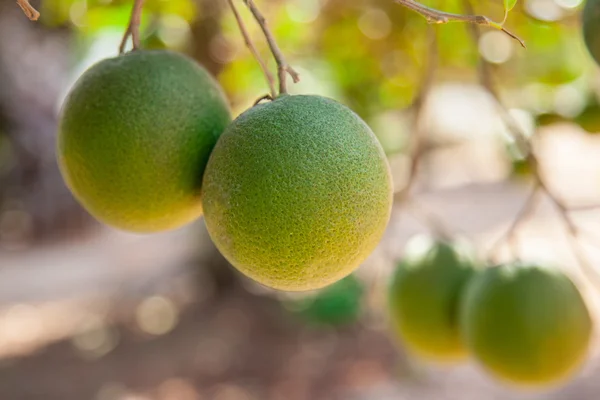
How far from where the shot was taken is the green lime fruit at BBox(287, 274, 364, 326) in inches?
219

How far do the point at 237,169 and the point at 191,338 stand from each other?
15.9 feet

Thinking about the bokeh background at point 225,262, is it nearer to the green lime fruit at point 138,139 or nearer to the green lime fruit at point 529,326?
the green lime fruit at point 529,326

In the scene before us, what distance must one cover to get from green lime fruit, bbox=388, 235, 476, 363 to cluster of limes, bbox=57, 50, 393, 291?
3.32ft

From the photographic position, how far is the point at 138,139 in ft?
3.98

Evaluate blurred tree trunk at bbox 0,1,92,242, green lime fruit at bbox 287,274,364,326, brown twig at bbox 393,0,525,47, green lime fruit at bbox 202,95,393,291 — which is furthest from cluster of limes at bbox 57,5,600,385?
blurred tree trunk at bbox 0,1,92,242

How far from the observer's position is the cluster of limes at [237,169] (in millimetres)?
1021

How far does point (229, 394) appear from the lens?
4.77 metres

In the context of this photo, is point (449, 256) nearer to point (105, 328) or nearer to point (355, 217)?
point (355, 217)

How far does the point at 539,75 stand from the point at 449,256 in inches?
51.6

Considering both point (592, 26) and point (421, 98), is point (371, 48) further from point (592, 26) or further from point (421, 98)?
point (592, 26)

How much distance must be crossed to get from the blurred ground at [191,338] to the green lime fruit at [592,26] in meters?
2.10

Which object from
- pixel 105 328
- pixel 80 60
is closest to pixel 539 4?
pixel 80 60

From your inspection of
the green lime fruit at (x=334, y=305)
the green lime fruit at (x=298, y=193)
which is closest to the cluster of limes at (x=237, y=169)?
the green lime fruit at (x=298, y=193)

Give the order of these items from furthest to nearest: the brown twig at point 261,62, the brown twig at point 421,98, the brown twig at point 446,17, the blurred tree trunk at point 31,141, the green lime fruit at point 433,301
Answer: the blurred tree trunk at point 31,141, the green lime fruit at point 433,301, the brown twig at point 421,98, the brown twig at point 261,62, the brown twig at point 446,17
